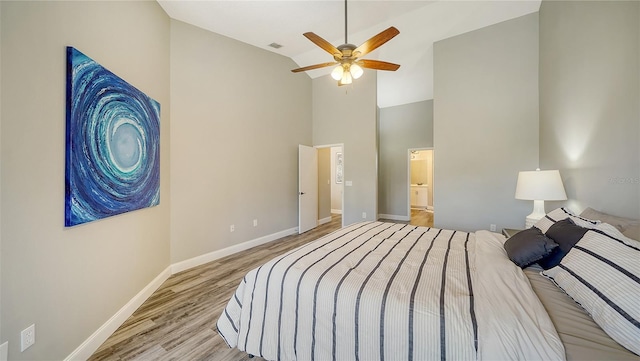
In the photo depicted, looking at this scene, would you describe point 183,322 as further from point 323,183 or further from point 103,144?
point 323,183

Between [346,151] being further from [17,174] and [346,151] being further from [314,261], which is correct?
[17,174]

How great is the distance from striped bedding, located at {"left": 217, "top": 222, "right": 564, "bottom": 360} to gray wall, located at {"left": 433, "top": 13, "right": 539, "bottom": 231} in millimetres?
2324

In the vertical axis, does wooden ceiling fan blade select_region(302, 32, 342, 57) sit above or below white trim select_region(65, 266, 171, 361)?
above

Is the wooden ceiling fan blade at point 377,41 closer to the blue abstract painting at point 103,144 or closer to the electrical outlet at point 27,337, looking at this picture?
the blue abstract painting at point 103,144

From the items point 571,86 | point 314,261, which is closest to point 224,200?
point 314,261

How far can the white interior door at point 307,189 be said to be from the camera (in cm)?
494

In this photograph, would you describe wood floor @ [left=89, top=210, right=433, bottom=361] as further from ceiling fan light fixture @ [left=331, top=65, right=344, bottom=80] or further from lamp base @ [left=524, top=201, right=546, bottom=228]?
lamp base @ [left=524, top=201, right=546, bottom=228]

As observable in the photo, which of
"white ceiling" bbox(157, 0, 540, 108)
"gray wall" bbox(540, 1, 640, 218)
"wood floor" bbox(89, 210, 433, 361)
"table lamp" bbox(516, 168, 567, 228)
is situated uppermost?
"white ceiling" bbox(157, 0, 540, 108)

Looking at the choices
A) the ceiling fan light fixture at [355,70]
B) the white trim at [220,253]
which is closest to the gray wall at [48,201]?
the white trim at [220,253]

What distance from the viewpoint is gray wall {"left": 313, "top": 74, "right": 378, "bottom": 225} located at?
16.0 ft

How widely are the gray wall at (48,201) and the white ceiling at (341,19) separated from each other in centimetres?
131

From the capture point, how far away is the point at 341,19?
11.1 feet

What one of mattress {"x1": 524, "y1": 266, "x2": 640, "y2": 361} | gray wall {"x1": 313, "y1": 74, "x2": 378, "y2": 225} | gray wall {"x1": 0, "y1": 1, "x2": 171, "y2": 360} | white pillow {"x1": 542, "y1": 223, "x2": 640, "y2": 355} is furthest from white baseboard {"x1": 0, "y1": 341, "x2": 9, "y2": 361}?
gray wall {"x1": 313, "y1": 74, "x2": 378, "y2": 225}

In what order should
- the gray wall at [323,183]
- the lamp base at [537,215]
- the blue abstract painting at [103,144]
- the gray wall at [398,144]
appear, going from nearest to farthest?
the blue abstract painting at [103,144] → the lamp base at [537,215] → the gray wall at [323,183] → the gray wall at [398,144]
